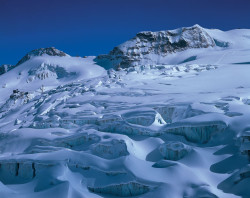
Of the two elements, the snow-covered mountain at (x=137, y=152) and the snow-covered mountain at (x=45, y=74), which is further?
the snow-covered mountain at (x=45, y=74)

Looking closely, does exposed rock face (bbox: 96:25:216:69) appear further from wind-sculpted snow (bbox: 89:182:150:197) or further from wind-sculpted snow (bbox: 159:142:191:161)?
wind-sculpted snow (bbox: 89:182:150:197)

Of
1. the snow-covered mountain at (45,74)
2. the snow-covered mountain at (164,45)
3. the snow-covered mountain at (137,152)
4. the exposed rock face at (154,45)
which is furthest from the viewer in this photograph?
the exposed rock face at (154,45)

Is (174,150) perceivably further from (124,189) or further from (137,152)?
(124,189)

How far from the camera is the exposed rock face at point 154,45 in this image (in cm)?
4662

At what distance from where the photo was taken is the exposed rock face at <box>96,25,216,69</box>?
46.6 m

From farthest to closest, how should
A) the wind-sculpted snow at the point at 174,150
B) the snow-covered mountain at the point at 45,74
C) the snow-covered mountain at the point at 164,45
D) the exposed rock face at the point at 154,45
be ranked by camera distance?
the exposed rock face at the point at 154,45
the snow-covered mountain at the point at 164,45
the snow-covered mountain at the point at 45,74
the wind-sculpted snow at the point at 174,150

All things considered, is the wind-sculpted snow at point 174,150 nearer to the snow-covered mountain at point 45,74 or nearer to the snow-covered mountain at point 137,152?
the snow-covered mountain at point 137,152

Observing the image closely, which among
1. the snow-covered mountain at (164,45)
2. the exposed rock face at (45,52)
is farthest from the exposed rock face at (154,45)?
the exposed rock face at (45,52)

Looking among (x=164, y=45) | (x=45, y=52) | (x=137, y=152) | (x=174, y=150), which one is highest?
(x=164, y=45)

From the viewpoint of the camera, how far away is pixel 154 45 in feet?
161

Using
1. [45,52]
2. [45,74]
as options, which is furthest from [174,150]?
[45,52]

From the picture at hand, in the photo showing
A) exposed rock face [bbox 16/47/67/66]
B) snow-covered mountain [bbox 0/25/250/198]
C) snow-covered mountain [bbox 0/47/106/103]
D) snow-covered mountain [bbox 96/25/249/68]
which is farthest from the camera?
exposed rock face [bbox 16/47/67/66]

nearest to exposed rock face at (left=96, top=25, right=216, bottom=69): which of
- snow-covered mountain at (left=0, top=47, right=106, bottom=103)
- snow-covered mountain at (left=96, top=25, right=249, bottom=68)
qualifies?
snow-covered mountain at (left=96, top=25, right=249, bottom=68)

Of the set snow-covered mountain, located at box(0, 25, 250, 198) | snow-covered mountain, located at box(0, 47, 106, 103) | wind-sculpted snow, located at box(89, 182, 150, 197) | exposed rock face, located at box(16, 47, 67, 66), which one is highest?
exposed rock face, located at box(16, 47, 67, 66)
